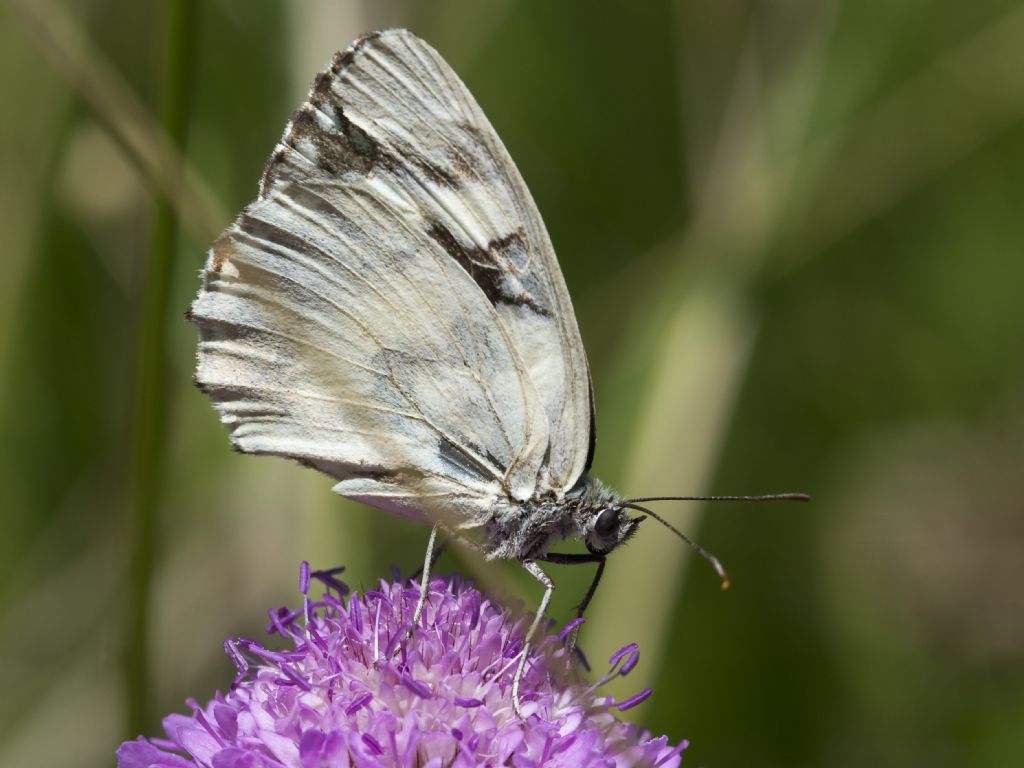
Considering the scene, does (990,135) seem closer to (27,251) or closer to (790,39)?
(790,39)

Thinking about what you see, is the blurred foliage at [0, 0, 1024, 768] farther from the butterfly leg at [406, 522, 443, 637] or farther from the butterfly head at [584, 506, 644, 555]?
the butterfly leg at [406, 522, 443, 637]

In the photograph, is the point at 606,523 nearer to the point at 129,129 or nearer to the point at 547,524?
the point at 547,524

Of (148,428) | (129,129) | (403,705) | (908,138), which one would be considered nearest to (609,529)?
(403,705)

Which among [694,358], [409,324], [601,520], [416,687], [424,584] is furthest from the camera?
[694,358]

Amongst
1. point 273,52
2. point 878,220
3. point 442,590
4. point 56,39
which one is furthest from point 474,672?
point 878,220

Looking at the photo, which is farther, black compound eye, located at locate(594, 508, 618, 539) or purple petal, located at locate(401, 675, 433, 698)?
black compound eye, located at locate(594, 508, 618, 539)

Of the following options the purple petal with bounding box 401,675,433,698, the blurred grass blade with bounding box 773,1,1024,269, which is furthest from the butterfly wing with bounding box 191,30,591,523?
the blurred grass blade with bounding box 773,1,1024,269
